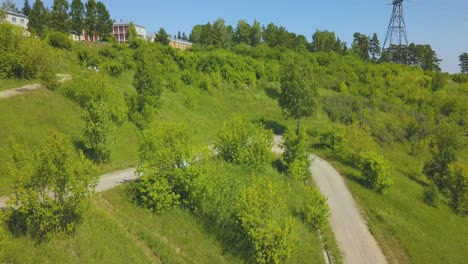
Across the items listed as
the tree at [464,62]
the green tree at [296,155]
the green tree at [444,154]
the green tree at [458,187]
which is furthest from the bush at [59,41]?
the tree at [464,62]

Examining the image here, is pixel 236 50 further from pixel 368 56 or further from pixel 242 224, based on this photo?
pixel 242 224

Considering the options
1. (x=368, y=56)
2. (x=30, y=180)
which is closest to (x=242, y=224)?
(x=30, y=180)

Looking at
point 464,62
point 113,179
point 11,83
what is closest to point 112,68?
point 11,83

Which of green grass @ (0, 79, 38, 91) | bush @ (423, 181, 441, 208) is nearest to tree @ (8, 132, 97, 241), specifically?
green grass @ (0, 79, 38, 91)

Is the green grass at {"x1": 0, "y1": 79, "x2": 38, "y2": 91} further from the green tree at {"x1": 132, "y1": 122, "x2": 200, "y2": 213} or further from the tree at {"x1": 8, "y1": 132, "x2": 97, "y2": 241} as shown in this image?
the tree at {"x1": 8, "y1": 132, "x2": 97, "y2": 241}

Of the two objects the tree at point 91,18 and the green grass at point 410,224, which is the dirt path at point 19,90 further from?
the tree at point 91,18

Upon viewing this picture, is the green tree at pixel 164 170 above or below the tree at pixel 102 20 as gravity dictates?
below

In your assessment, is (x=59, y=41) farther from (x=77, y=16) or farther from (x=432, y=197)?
(x=432, y=197)
